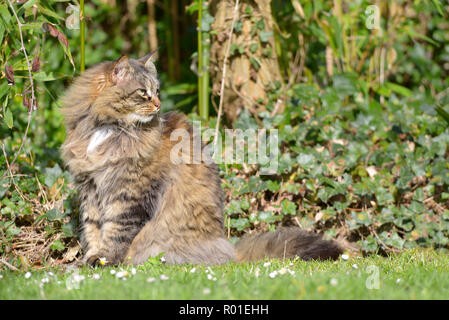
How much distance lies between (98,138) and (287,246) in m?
1.33

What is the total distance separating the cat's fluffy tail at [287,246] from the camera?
3422mm

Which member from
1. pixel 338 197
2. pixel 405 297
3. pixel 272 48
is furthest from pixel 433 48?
pixel 405 297

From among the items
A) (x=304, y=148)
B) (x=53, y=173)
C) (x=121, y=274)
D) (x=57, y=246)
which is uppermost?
(x=304, y=148)

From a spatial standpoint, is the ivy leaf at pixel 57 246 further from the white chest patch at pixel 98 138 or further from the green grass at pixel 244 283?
the white chest patch at pixel 98 138

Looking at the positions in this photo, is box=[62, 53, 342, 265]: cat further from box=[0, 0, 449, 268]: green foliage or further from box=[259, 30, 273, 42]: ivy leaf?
box=[259, 30, 273, 42]: ivy leaf

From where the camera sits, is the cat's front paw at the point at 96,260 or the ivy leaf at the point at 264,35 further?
the ivy leaf at the point at 264,35

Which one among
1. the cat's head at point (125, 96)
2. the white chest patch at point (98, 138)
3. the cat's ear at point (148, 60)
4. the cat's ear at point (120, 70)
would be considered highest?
the cat's ear at point (148, 60)

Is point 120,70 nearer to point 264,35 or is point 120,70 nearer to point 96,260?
point 96,260

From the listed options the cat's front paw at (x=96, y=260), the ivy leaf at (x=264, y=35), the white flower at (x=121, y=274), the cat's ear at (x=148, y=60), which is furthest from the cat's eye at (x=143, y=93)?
the ivy leaf at (x=264, y=35)

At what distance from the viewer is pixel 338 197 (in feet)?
13.9

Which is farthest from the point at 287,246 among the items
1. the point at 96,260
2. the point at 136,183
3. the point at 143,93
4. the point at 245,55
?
the point at 245,55

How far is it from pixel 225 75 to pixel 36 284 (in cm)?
278

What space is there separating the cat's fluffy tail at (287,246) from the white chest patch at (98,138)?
1.10m

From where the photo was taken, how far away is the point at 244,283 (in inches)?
97.4
